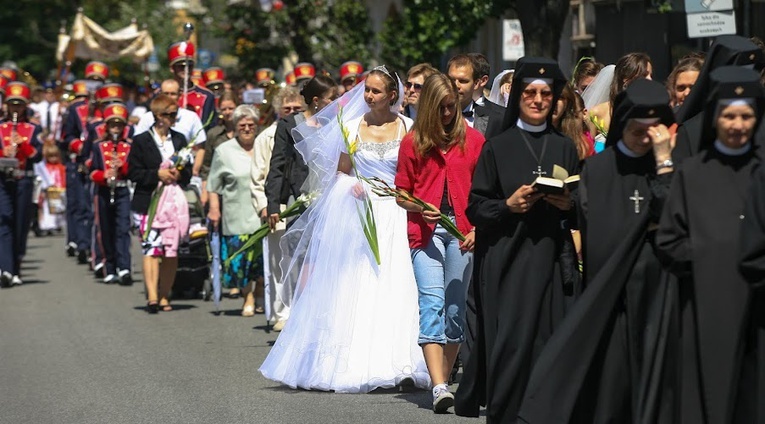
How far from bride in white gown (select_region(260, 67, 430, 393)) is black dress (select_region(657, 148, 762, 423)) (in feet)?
13.0

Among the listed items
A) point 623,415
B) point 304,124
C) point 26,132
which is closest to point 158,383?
point 304,124

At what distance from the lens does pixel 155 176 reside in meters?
16.0

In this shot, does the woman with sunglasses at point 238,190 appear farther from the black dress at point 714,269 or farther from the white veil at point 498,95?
the black dress at point 714,269

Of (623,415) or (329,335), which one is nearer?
(623,415)

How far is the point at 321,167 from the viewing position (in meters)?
11.6

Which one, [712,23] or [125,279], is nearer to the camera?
[712,23]

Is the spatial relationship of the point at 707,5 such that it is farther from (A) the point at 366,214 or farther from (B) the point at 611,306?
(B) the point at 611,306

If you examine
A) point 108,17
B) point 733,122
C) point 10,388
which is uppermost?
point 108,17

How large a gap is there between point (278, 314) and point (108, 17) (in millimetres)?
54917

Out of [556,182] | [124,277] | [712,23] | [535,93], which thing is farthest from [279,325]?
[556,182]

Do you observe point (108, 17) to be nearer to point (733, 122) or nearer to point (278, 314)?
point (278, 314)

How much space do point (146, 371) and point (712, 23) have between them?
19.5 ft

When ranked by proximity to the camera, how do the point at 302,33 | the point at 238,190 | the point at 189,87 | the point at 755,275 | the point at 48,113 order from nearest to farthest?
the point at 755,275, the point at 238,190, the point at 189,87, the point at 48,113, the point at 302,33

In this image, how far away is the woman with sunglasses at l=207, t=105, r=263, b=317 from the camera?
1544cm
